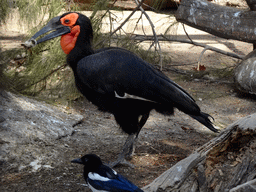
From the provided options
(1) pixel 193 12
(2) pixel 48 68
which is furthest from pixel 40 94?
(1) pixel 193 12

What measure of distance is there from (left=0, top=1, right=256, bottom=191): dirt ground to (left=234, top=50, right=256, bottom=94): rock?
0.18 meters

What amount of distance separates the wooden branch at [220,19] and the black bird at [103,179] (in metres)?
3.08

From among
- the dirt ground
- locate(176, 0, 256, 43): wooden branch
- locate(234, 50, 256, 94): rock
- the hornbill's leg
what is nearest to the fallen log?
the dirt ground

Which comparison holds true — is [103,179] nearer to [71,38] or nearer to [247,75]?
[71,38]

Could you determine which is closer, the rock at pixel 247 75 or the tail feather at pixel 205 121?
the tail feather at pixel 205 121

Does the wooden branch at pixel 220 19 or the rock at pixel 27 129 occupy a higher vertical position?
the wooden branch at pixel 220 19

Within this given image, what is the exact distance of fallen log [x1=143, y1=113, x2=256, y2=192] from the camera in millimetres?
1807

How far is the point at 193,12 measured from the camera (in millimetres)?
4430

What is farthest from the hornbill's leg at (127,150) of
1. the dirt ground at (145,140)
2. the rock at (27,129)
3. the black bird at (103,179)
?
the black bird at (103,179)

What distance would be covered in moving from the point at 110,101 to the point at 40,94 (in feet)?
5.38

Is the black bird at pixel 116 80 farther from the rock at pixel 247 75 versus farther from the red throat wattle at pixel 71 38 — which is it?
the rock at pixel 247 75

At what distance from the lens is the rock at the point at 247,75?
4.13m

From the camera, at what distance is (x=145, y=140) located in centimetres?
326

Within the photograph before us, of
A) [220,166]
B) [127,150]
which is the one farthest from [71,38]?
[220,166]
